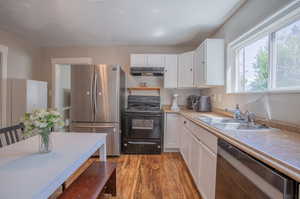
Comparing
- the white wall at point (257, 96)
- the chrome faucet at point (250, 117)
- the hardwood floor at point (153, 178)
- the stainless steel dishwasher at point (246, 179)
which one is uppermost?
the white wall at point (257, 96)

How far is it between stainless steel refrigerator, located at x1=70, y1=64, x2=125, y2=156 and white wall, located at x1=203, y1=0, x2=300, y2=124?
1904 mm

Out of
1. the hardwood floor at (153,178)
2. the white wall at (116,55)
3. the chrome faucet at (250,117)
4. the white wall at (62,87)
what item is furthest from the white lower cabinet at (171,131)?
the white wall at (62,87)

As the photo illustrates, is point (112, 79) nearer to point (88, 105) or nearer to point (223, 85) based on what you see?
point (88, 105)

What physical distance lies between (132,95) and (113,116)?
0.85 m

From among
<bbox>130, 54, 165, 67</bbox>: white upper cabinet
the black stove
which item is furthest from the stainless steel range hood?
the black stove

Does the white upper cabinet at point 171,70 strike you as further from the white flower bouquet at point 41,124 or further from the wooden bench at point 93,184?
the white flower bouquet at point 41,124

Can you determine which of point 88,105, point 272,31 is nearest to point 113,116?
point 88,105

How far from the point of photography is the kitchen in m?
1.09

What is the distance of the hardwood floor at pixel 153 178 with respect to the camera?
189 centimetres

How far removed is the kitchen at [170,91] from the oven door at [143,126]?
0.02m

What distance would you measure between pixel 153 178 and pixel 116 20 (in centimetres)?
246

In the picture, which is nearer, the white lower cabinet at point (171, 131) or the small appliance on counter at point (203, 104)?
the small appliance on counter at point (203, 104)

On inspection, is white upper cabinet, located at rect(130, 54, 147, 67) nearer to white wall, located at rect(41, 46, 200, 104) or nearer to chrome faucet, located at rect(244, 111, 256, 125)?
white wall, located at rect(41, 46, 200, 104)

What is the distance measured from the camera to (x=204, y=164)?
1.61 m
